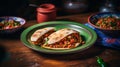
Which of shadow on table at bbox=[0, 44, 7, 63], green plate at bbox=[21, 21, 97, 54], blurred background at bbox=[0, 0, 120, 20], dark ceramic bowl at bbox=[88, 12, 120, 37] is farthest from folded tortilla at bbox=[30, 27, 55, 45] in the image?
blurred background at bbox=[0, 0, 120, 20]

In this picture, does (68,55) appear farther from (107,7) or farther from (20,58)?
(107,7)

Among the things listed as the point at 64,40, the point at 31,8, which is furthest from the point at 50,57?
the point at 31,8

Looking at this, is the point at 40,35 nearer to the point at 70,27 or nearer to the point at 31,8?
the point at 70,27

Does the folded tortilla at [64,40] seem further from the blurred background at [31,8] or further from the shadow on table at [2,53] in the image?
the blurred background at [31,8]

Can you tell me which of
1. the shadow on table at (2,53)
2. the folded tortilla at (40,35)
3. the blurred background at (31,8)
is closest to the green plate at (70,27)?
the folded tortilla at (40,35)

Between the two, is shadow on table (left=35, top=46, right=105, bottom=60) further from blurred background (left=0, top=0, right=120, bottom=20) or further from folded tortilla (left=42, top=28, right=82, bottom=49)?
blurred background (left=0, top=0, right=120, bottom=20)
